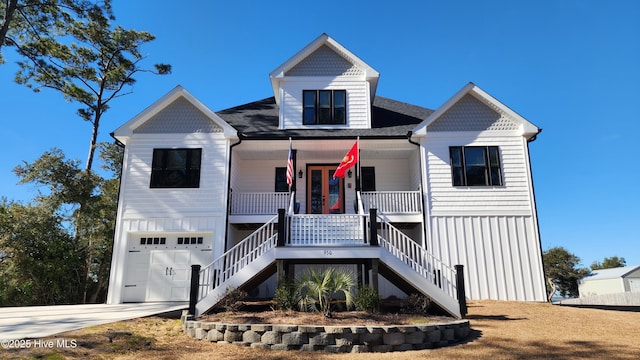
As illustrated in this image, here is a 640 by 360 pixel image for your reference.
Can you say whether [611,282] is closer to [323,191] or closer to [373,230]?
[323,191]

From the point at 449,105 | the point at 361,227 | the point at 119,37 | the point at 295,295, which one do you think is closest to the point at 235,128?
A: the point at 361,227

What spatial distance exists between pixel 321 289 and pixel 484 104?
9.97 meters

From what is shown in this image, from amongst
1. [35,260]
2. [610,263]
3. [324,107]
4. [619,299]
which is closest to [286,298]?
[324,107]

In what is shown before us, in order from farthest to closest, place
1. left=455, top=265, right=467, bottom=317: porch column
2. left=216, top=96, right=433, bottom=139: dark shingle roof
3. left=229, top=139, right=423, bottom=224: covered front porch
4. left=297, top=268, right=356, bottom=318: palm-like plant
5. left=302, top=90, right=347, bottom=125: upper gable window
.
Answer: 1. left=302, top=90, right=347, bottom=125: upper gable window
2. left=216, top=96, right=433, bottom=139: dark shingle roof
3. left=229, top=139, right=423, bottom=224: covered front porch
4. left=455, top=265, right=467, bottom=317: porch column
5. left=297, top=268, right=356, bottom=318: palm-like plant

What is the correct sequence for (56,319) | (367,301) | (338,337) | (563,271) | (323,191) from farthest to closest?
(563,271), (323,191), (367,301), (56,319), (338,337)

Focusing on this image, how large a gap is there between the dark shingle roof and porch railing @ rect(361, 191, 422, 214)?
2198mm

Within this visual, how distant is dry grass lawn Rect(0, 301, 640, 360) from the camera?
636 centimetres

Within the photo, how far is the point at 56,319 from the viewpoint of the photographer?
8.34 meters

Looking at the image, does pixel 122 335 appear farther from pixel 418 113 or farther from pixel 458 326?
pixel 418 113

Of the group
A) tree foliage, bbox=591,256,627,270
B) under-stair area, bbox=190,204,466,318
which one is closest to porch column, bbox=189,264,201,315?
under-stair area, bbox=190,204,466,318

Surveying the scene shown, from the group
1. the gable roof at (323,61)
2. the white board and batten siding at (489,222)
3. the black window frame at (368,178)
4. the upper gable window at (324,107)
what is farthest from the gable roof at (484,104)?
the upper gable window at (324,107)

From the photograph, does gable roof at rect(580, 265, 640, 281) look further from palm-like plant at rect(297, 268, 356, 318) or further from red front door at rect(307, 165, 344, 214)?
palm-like plant at rect(297, 268, 356, 318)

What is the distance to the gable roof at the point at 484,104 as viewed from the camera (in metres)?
13.1

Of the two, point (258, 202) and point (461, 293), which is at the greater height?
point (258, 202)
